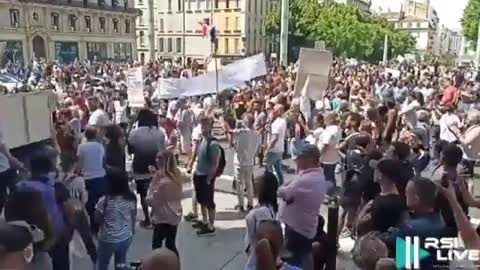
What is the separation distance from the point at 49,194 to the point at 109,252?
3.07 feet

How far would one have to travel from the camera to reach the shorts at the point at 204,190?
7535 millimetres

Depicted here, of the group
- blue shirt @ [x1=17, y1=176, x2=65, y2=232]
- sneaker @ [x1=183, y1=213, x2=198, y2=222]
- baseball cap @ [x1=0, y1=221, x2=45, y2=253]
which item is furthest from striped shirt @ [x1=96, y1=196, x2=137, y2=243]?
sneaker @ [x1=183, y1=213, x2=198, y2=222]

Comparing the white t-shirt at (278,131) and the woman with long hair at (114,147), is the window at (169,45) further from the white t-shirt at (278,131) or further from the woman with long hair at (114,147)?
the woman with long hair at (114,147)

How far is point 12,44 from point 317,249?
6037 centimetres

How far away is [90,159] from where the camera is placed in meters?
6.83

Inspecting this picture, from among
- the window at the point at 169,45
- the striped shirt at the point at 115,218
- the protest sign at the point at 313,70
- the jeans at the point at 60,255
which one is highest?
the protest sign at the point at 313,70

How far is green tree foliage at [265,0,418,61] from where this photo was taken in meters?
66.8

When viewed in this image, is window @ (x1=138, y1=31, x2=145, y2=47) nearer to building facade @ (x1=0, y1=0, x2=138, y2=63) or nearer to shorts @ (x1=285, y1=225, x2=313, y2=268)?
building facade @ (x1=0, y1=0, x2=138, y2=63)

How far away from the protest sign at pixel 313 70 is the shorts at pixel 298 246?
6214 millimetres

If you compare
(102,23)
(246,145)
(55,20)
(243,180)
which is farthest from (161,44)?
(246,145)

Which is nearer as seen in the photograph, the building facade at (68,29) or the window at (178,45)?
the building facade at (68,29)

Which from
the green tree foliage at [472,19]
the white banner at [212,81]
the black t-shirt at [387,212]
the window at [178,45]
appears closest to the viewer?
the black t-shirt at [387,212]

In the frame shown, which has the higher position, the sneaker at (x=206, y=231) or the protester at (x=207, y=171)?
the protester at (x=207, y=171)

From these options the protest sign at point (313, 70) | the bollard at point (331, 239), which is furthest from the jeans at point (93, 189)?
the protest sign at point (313, 70)
